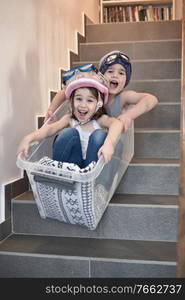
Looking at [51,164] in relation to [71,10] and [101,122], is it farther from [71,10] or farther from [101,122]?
[71,10]

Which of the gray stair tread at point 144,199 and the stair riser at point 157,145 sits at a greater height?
the stair riser at point 157,145

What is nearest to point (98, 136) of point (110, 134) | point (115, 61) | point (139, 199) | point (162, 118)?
point (110, 134)

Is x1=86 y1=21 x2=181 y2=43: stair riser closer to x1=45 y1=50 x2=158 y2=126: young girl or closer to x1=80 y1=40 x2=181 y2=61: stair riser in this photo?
x1=80 y1=40 x2=181 y2=61: stair riser

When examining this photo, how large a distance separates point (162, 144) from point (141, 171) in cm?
30

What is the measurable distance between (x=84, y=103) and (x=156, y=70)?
4.28 feet

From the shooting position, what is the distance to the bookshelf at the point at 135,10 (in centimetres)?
429

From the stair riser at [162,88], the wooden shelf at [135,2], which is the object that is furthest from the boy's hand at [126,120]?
the wooden shelf at [135,2]

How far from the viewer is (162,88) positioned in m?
2.51

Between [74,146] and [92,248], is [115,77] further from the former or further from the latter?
[92,248]

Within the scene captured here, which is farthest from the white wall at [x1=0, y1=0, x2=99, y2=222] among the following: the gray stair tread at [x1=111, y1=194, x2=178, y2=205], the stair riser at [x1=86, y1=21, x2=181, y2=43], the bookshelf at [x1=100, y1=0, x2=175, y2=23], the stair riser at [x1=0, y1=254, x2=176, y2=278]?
the bookshelf at [x1=100, y1=0, x2=175, y2=23]

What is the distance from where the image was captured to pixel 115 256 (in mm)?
1448


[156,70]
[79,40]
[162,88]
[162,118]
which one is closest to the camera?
[162,118]

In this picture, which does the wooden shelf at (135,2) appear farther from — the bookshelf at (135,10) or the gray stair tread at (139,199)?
the gray stair tread at (139,199)

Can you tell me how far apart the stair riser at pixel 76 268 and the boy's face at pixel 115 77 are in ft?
2.88
